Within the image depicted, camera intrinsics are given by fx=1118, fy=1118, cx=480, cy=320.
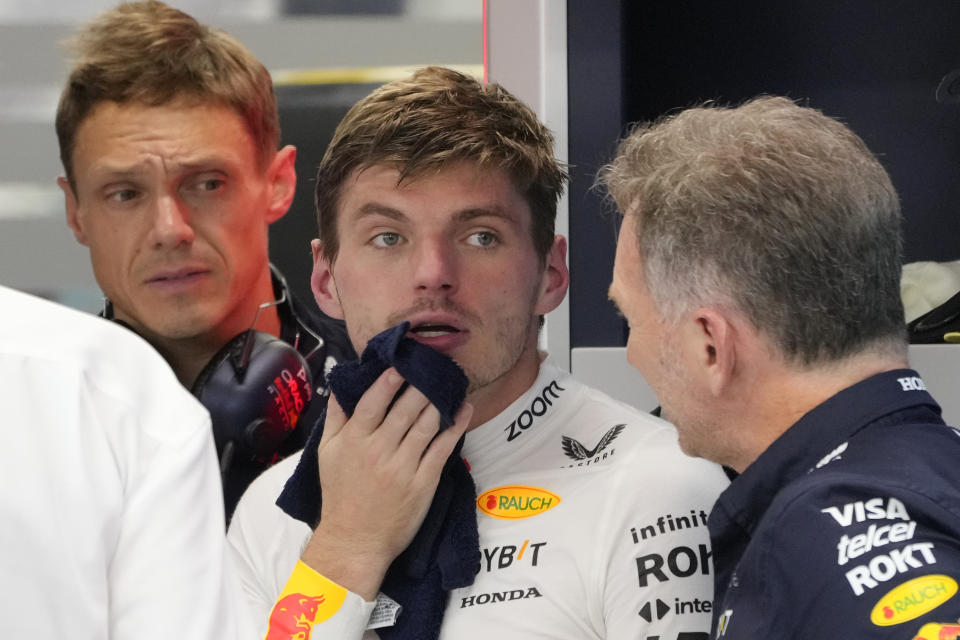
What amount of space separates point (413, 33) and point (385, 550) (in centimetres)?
89

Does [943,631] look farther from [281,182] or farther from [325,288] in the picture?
[281,182]

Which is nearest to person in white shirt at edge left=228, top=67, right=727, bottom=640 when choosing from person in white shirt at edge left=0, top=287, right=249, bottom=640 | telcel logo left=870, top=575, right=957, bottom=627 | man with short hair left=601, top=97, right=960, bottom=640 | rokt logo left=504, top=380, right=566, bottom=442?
rokt logo left=504, top=380, right=566, bottom=442

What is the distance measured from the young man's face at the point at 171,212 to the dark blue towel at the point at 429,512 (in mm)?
477

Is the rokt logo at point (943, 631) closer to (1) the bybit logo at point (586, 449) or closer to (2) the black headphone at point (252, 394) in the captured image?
(1) the bybit logo at point (586, 449)

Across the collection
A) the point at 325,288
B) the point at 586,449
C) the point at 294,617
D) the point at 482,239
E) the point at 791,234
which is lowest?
the point at 294,617

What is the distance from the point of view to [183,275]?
1693 mm

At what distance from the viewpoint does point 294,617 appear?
1224 millimetres

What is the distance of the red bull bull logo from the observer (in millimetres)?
1213

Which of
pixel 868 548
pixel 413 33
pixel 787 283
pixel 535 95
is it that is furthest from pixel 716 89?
pixel 868 548

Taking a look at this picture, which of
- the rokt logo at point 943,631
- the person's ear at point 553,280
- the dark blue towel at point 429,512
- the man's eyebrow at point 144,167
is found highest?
the man's eyebrow at point 144,167

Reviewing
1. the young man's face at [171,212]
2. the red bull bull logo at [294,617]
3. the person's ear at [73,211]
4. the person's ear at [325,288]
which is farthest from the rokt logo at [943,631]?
the person's ear at [73,211]

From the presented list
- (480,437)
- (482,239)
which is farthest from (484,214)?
(480,437)

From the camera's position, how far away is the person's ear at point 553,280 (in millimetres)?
1424

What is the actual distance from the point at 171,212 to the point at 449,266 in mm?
554
